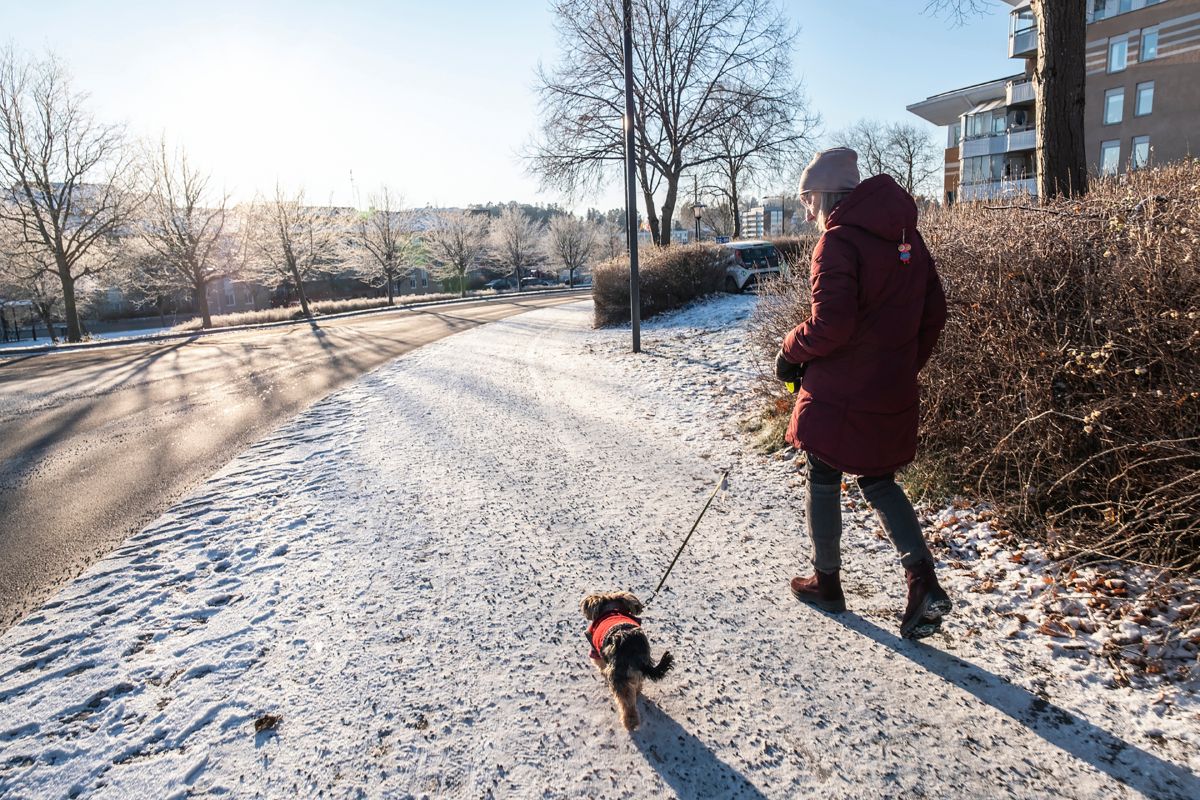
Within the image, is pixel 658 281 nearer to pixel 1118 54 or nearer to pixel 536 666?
pixel 536 666

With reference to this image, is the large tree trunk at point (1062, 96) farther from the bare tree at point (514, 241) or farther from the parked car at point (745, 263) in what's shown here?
the bare tree at point (514, 241)

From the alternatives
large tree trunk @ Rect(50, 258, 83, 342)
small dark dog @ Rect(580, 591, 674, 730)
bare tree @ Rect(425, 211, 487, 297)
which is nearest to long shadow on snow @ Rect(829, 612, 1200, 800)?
small dark dog @ Rect(580, 591, 674, 730)

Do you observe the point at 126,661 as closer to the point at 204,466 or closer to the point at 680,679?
the point at 680,679

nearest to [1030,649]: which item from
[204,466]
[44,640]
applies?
[44,640]

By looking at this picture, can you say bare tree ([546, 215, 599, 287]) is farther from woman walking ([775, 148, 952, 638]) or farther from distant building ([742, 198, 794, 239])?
woman walking ([775, 148, 952, 638])

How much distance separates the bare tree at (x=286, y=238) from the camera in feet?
108

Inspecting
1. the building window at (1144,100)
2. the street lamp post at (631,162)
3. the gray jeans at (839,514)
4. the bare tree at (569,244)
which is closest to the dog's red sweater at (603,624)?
the gray jeans at (839,514)

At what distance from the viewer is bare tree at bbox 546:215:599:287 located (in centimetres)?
6088

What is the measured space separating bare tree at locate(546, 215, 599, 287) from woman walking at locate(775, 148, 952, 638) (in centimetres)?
5767

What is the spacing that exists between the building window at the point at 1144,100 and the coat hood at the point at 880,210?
4013cm

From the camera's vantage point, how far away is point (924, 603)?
8.22 feet

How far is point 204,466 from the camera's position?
5578 mm

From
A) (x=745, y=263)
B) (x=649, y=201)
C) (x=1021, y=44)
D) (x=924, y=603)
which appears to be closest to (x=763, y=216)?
(x=1021, y=44)

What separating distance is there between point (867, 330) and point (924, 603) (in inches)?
46.0
